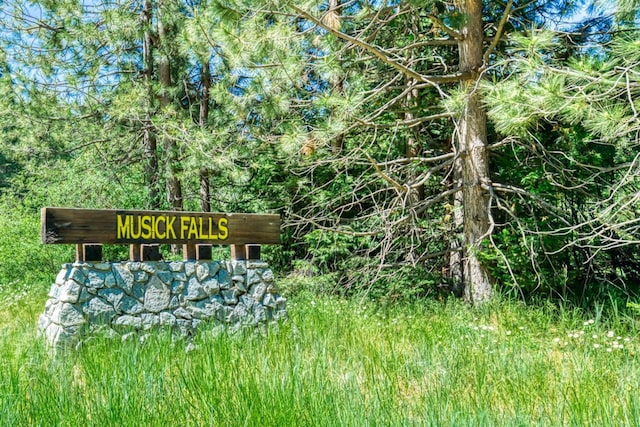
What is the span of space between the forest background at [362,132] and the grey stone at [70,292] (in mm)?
2287

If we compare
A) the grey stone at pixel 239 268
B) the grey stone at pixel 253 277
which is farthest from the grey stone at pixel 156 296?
the grey stone at pixel 253 277

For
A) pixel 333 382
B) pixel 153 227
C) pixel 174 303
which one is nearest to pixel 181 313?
pixel 174 303

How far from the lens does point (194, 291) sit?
5297mm

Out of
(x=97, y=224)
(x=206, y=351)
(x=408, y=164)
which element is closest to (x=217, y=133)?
(x=408, y=164)

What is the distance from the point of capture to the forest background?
17.8 ft

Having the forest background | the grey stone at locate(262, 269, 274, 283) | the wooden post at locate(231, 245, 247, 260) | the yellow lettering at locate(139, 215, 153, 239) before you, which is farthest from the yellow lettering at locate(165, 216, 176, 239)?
the forest background

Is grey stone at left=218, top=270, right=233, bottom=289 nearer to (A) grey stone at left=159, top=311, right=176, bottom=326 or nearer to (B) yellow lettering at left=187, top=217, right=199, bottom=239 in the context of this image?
(B) yellow lettering at left=187, top=217, right=199, bottom=239

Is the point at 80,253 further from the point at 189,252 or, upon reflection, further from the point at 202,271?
the point at 202,271

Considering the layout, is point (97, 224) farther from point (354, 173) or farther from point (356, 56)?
point (354, 173)

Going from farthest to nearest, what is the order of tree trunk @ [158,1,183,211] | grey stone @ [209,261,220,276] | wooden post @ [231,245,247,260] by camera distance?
tree trunk @ [158,1,183,211], wooden post @ [231,245,247,260], grey stone @ [209,261,220,276]

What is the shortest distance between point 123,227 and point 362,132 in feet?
11.8

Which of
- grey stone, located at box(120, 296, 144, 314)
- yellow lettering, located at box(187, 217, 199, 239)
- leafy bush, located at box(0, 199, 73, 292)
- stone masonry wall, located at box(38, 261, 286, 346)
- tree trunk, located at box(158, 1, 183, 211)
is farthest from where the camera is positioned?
leafy bush, located at box(0, 199, 73, 292)

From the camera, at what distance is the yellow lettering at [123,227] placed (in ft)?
16.2

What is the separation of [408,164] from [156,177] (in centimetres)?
462
